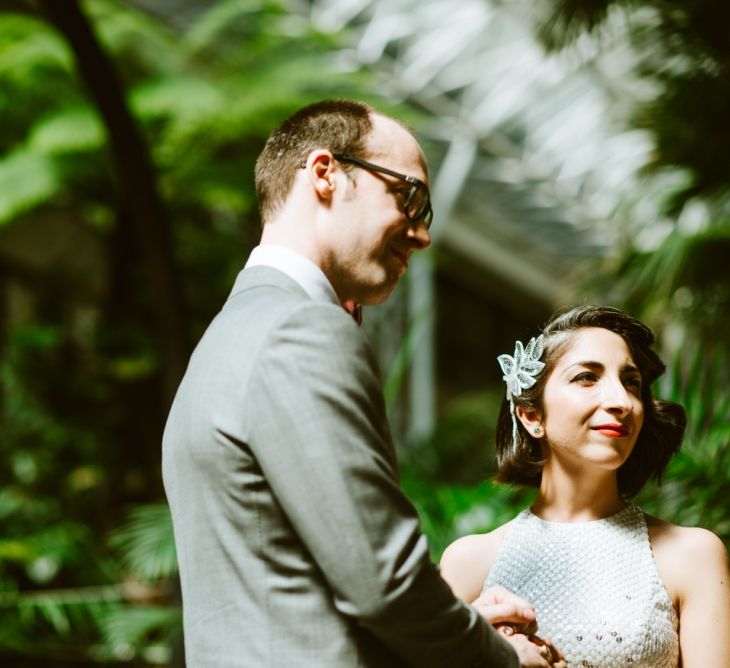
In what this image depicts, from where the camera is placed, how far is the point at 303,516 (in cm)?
126

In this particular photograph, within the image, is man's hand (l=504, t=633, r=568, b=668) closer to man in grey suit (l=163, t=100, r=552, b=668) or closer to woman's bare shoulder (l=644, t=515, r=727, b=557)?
man in grey suit (l=163, t=100, r=552, b=668)

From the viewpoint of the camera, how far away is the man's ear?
58.8 inches

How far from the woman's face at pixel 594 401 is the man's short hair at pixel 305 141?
517 mm

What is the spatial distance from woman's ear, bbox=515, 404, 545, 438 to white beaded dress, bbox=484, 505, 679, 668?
0.52ft

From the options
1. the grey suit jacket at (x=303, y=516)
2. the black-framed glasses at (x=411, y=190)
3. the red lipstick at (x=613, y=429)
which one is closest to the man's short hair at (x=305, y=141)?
the black-framed glasses at (x=411, y=190)

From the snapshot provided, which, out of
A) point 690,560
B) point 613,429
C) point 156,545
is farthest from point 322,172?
point 156,545

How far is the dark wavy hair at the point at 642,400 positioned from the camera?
5.60ft

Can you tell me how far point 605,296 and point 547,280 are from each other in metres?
12.0

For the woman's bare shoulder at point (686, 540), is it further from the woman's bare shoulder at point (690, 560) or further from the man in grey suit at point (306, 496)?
the man in grey suit at point (306, 496)

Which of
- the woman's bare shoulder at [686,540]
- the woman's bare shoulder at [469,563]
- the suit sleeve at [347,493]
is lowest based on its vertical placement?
the woman's bare shoulder at [469,563]

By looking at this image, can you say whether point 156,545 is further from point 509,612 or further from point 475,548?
point 509,612

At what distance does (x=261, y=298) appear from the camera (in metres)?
1.41

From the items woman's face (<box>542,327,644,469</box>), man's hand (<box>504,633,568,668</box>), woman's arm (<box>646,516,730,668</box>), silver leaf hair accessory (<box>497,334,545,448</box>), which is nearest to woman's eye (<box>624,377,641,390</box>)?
woman's face (<box>542,327,644,469</box>)

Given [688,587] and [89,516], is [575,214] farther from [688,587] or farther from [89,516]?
[688,587]
